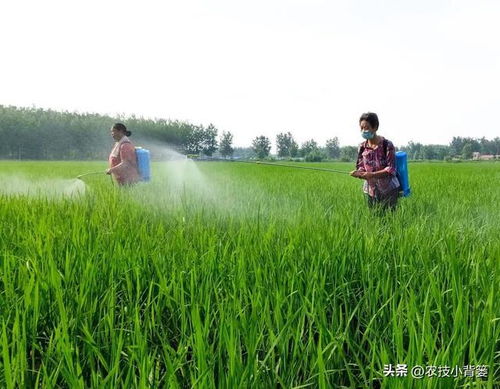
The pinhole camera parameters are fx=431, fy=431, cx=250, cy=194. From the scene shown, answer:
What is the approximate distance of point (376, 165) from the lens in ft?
14.4

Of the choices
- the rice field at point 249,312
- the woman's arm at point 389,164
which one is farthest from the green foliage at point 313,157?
the rice field at point 249,312

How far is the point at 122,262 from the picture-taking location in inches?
82.0

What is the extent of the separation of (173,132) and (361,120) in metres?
52.0

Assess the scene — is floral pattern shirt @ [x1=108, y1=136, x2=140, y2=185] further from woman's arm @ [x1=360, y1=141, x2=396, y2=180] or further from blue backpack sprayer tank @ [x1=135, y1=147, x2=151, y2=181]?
woman's arm @ [x1=360, y1=141, x2=396, y2=180]

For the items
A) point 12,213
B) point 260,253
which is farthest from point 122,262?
point 12,213

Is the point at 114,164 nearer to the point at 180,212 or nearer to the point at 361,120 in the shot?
the point at 180,212

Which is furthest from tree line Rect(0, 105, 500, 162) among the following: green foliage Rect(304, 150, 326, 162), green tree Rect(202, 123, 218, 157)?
green foliage Rect(304, 150, 326, 162)

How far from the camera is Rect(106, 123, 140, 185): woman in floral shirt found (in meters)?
5.71

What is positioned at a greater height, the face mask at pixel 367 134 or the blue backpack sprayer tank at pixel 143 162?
the face mask at pixel 367 134

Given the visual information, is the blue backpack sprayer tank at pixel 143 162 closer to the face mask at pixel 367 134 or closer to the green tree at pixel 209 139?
the face mask at pixel 367 134

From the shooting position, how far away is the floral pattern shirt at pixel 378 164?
427 cm

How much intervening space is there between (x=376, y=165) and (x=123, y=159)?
3291 mm

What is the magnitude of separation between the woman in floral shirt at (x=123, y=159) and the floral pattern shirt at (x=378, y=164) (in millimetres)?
3021

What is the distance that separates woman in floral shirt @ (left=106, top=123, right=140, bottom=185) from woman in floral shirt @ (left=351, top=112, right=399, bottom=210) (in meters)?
3.00
